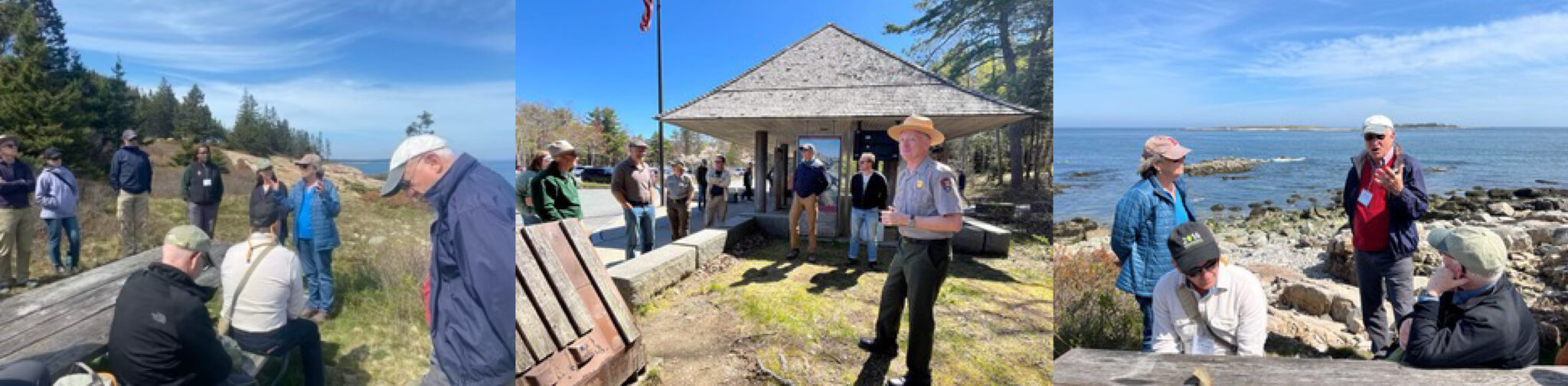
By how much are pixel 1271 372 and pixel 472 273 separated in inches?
106

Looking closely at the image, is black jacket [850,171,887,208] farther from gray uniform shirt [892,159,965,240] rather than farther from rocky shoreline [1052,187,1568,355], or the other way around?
gray uniform shirt [892,159,965,240]

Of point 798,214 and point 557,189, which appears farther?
point 798,214

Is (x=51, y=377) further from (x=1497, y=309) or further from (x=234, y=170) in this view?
(x=1497, y=309)

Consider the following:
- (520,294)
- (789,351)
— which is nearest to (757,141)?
(789,351)

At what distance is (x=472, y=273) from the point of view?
1.46m

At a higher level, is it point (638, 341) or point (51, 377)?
point (51, 377)

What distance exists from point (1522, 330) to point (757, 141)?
7402mm

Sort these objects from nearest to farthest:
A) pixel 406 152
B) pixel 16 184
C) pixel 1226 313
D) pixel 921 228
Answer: pixel 16 184 < pixel 406 152 < pixel 1226 313 < pixel 921 228

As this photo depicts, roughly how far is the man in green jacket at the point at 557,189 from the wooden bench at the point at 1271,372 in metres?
3.74

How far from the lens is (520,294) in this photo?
2.11 m

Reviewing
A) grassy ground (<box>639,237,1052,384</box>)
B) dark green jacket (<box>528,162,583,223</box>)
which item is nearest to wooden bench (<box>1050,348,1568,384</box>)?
grassy ground (<box>639,237,1052,384</box>)

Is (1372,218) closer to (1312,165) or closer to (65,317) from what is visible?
(1312,165)

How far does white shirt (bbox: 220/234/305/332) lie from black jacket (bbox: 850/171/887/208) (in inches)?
185

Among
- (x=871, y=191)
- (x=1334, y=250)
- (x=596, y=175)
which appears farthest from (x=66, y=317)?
(x=596, y=175)
